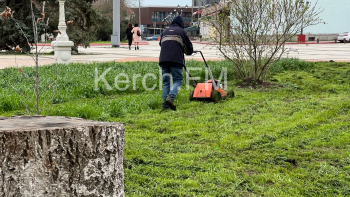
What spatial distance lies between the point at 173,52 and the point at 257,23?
3012mm

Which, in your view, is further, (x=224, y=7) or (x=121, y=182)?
(x=224, y=7)

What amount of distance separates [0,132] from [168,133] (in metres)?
3.35

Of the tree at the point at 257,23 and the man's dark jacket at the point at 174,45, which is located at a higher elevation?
the tree at the point at 257,23

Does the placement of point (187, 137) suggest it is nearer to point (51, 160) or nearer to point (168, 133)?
point (168, 133)

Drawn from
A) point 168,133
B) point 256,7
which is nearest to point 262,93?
point 256,7

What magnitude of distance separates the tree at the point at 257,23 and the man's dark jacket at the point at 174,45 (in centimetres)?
226

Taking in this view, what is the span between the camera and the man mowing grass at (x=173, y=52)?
7047 millimetres

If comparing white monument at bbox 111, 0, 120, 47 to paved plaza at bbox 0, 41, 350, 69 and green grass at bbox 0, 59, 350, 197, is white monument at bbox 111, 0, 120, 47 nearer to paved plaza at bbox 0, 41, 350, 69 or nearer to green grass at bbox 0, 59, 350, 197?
paved plaza at bbox 0, 41, 350, 69

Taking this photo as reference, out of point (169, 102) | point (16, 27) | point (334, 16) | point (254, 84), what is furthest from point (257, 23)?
point (334, 16)

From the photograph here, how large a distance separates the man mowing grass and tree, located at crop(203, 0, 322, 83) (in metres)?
2.25

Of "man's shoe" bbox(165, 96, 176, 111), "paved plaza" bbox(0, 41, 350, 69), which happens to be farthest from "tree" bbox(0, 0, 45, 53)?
"man's shoe" bbox(165, 96, 176, 111)

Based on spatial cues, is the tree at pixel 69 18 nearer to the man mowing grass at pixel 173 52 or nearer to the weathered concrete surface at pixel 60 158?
the man mowing grass at pixel 173 52

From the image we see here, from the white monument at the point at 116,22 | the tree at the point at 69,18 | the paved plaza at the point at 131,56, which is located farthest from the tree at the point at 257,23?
the white monument at the point at 116,22

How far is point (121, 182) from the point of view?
2928 mm
